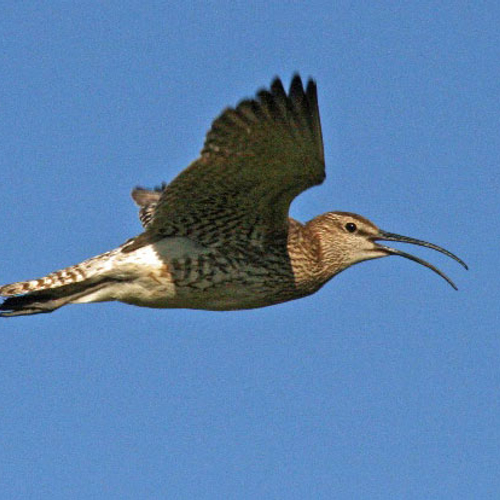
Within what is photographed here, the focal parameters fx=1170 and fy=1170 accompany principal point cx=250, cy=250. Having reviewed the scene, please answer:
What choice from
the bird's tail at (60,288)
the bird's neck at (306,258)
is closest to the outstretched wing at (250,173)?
the bird's neck at (306,258)

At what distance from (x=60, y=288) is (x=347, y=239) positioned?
3167 millimetres

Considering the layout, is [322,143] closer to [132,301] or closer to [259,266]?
[259,266]

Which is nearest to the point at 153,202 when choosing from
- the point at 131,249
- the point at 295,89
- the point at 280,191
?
the point at 131,249

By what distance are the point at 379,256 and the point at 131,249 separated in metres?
2.83

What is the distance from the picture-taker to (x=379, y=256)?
13.0m

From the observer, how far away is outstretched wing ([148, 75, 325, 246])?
10227 millimetres

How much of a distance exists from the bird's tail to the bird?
0.4 inches

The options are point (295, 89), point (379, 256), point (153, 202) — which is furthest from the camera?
point (153, 202)

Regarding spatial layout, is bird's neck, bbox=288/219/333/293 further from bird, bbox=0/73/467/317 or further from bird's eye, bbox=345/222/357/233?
bird's eye, bbox=345/222/357/233

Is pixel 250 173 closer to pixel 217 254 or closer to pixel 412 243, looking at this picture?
pixel 217 254

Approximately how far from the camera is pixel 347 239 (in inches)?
505

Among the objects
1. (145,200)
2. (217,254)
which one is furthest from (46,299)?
(145,200)

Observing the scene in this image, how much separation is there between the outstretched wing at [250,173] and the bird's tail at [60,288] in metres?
0.70

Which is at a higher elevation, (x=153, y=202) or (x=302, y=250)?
(x=153, y=202)
